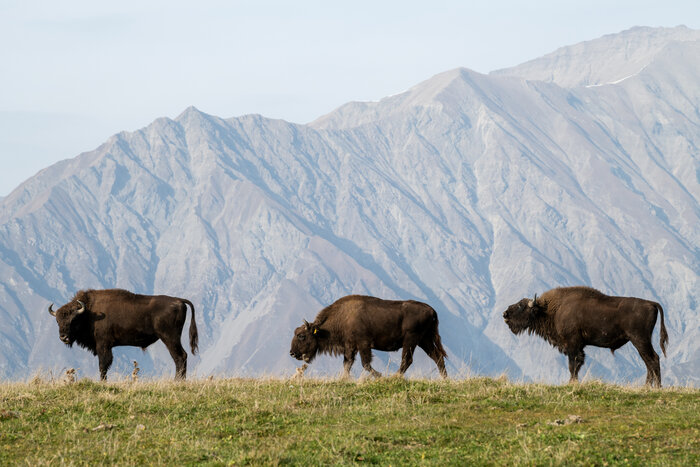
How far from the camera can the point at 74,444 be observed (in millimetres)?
14430

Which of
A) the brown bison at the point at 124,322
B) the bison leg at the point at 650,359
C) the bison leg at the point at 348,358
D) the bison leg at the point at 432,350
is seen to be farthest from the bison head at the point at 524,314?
the brown bison at the point at 124,322

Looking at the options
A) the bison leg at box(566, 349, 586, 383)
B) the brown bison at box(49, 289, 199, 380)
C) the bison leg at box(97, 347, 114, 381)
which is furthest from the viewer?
the brown bison at box(49, 289, 199, 380)

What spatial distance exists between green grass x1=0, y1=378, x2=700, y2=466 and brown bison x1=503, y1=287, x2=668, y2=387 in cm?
302

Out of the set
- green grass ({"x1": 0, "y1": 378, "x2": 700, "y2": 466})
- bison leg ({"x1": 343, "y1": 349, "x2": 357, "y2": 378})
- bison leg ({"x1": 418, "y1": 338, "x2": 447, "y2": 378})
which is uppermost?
bison leg ({"x1": 418, "y1": 338, "x2": 447, "y2": 378})

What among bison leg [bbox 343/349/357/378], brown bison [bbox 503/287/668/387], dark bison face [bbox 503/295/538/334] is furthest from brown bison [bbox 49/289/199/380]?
brown bison [bbox 503/287/668/387]

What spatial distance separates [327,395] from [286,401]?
1.07 metres

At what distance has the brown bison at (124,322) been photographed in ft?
78.3

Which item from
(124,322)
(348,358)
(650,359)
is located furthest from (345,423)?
(650,359)

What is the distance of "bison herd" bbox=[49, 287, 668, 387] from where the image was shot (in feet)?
76.4

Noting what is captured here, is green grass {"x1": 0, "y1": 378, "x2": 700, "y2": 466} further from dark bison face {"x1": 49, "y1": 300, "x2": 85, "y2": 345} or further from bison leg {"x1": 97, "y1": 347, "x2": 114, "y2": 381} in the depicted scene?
dark bison face {"x1": 49, "y1": 300, "x2": 85, "y2": 345}

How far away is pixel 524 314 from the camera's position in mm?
25141

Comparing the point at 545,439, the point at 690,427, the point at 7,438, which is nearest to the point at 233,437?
the point at 7,438

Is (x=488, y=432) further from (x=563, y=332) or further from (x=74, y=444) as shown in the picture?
(x=563, y=332)

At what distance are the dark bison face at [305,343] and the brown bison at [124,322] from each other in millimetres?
2911
